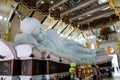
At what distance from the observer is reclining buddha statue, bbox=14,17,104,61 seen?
1830 mm

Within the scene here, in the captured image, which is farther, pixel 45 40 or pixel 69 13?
pixel 69 13

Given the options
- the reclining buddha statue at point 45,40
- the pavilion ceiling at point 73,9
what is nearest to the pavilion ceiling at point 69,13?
the pavilion ceiling at point 73,9

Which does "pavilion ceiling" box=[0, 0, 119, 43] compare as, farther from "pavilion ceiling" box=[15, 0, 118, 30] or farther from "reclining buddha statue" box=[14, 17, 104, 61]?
"reclining buddha statue" box=[14, 17, 104, 61]

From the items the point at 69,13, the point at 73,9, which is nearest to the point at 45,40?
the point at 73,9

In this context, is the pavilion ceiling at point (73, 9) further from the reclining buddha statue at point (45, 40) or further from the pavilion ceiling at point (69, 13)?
the reclining buddha statue at point (45, 40)

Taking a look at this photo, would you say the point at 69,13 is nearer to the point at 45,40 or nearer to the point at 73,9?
the point at 73,9

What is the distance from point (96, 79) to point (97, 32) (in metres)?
5.03

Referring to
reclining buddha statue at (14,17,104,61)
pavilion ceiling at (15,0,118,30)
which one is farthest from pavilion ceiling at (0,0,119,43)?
reclining buddha statue at (14,17,104,61)

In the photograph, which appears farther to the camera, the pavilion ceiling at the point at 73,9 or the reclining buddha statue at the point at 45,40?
the pavilion ceiling at the point at 73,9

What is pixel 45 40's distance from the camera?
2.10 m

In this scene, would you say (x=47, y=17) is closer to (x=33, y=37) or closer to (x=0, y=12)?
(x=0, y=12)

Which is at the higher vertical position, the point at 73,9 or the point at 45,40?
the point at 73,9

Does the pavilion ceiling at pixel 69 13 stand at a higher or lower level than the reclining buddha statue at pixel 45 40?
higher

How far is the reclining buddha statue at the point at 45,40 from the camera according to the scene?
1830 mm
